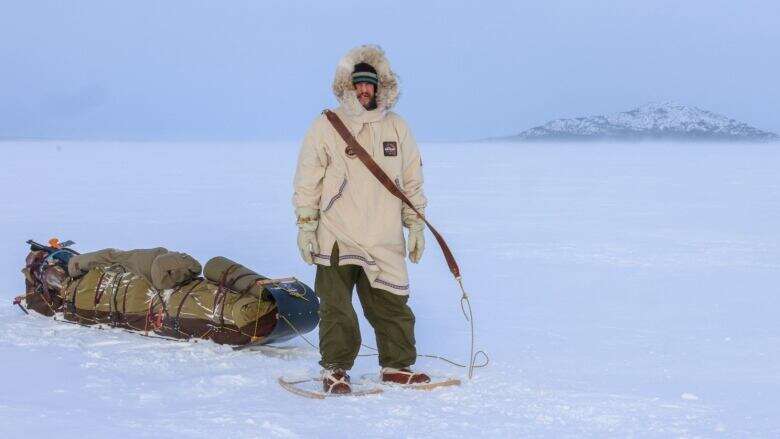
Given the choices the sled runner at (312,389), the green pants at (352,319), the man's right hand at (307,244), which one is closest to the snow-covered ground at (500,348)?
the sled runner at (312,389)

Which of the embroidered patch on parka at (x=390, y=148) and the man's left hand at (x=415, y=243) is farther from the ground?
the embroidered patch on parka at (x=390, y=148)

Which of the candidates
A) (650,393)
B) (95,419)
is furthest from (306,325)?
(650,393)

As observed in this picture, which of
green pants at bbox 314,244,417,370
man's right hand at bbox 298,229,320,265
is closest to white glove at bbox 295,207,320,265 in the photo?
man's right hand at bbox 298,229,320,265

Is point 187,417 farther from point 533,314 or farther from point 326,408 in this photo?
point 533,314

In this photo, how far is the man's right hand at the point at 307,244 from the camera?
4504mm

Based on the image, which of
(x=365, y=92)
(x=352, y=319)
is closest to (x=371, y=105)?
(x=365, y=92)

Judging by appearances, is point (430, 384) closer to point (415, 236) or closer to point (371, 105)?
point (415, 236)

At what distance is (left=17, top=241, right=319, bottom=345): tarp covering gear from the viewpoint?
5.27m

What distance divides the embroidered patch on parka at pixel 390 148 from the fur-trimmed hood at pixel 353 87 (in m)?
0.15

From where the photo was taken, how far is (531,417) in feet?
13.5

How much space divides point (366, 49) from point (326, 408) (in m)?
1.65

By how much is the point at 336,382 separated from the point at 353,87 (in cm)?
137

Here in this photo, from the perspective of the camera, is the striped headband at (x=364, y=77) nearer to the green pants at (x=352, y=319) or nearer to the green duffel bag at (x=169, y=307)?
the green pants at (x=352, y=319)

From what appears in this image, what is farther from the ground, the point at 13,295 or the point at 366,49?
the point at 366,49
